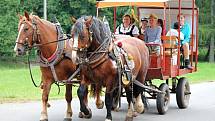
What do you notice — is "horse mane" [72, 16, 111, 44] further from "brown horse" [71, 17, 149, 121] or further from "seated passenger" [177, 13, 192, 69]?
"seated passenger" [177, 13, 192, 69]

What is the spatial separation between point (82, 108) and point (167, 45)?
3158 mm

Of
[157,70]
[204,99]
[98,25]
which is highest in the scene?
[98,25]

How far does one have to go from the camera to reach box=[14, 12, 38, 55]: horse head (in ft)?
32.1

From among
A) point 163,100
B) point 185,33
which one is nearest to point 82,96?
point 163,100

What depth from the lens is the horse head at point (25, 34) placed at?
32.1 ft

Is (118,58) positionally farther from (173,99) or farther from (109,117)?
(173,99)

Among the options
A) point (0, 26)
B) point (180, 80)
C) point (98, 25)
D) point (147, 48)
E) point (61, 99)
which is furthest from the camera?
point (0, 26)

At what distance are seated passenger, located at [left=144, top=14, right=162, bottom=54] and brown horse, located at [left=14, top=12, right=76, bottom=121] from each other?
2507 millimetres

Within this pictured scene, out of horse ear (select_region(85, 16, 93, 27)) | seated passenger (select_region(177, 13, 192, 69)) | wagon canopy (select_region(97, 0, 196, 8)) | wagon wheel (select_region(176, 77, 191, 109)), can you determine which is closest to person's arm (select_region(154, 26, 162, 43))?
wagon canopy (select_region(97, 0, 196, 8))

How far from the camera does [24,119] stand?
36.0ft

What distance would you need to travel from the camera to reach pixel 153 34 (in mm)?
12336

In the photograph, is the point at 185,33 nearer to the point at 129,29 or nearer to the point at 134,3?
the point at 129,29

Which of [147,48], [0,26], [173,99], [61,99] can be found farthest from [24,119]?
[0,26]

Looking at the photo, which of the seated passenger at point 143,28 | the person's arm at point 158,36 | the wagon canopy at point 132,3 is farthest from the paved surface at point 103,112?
the wagon canopy at point 132,3
